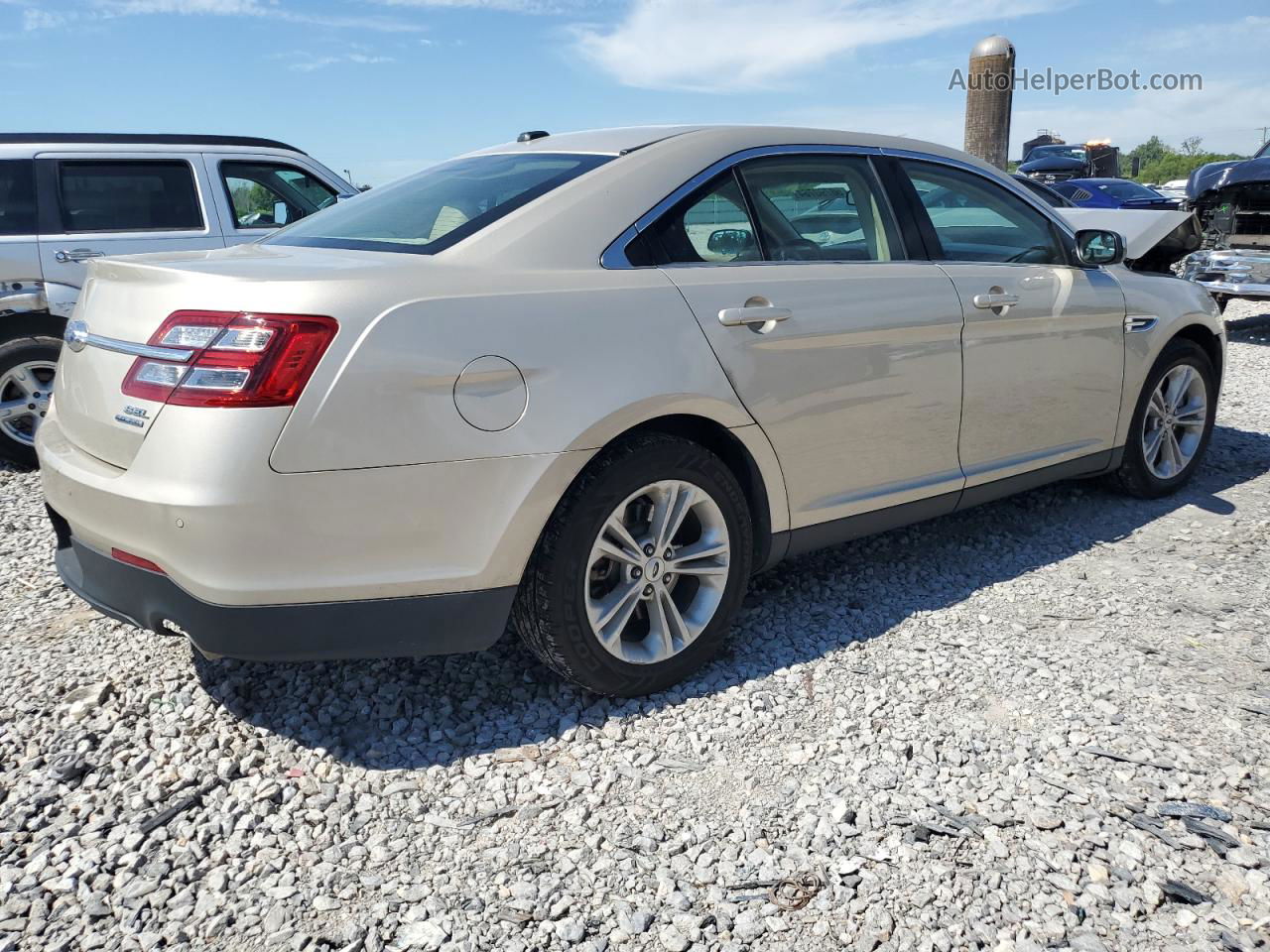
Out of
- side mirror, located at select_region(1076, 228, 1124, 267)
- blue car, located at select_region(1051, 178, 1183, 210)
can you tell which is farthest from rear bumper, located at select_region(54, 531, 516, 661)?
blue car, located at select_region(1051, 178, 1183, 210)

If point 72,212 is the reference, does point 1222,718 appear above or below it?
below

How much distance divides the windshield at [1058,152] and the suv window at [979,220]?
83.1ft

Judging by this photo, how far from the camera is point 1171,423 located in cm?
496

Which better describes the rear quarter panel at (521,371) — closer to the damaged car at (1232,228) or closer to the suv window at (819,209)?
the suv window at (819,209)

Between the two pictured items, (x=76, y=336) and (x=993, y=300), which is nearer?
(x=76, y=336)

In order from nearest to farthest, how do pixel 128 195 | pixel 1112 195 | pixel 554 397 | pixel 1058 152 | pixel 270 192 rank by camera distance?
1. pixel 554 397
2. pixel 128 195
3. pixel 270 192
4. pixel 1112 195
5. pixel 1058 152

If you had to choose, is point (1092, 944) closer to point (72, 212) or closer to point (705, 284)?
point (705, 284)

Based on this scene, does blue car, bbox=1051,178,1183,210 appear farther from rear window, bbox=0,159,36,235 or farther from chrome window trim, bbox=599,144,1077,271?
rear window, bbox=0,159,36,235

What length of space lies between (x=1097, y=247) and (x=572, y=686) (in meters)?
2.89

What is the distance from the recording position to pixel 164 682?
3.18m

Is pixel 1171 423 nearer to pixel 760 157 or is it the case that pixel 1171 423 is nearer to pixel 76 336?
pixel 760 157

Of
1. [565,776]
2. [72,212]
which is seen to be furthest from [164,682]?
[72,212]

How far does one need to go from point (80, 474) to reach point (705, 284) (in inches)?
69.2

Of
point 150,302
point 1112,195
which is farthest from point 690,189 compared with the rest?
point 1112,195
